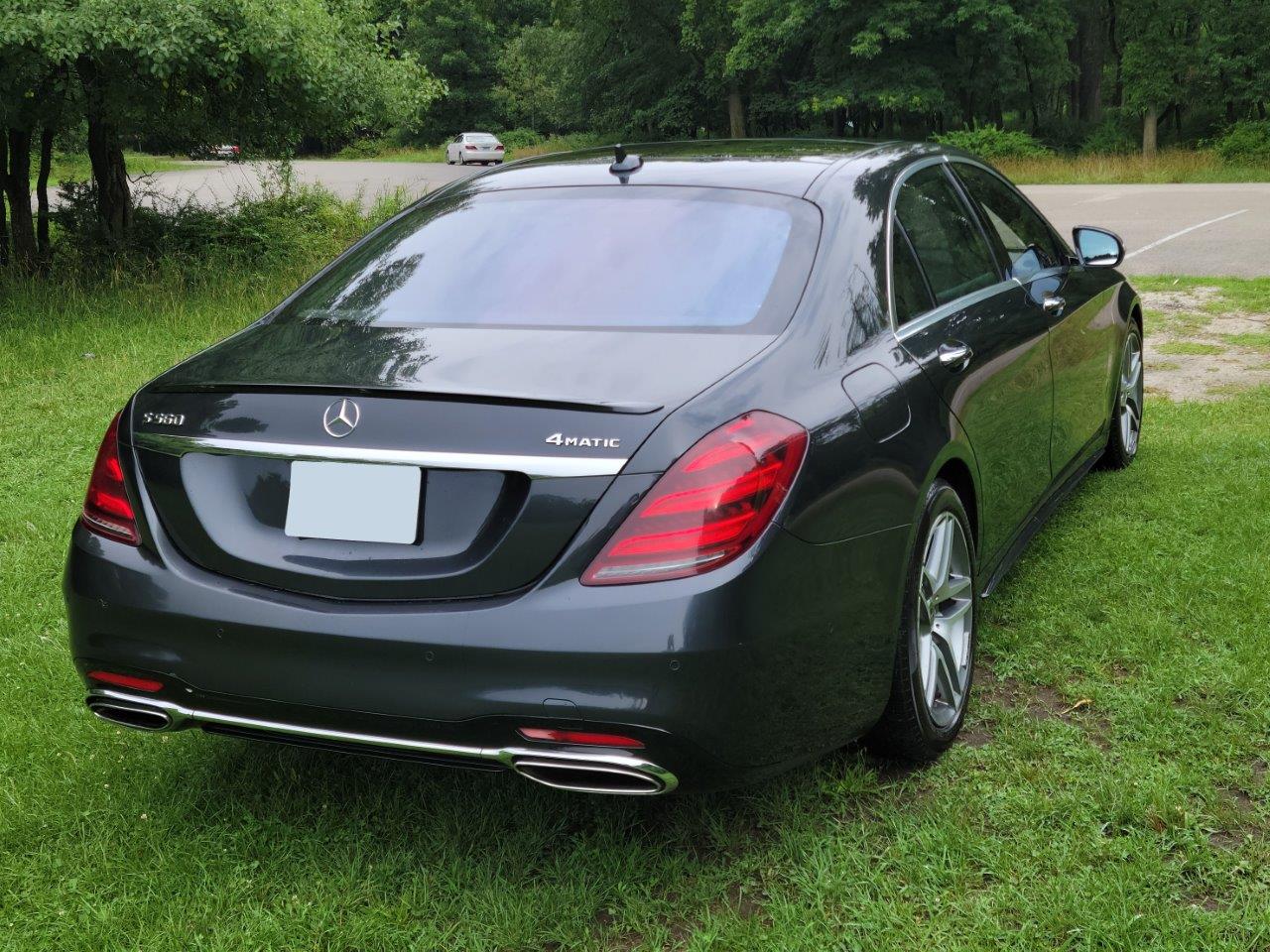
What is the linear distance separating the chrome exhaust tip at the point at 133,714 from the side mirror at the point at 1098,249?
12.2ft

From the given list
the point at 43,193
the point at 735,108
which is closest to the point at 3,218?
the point at 43,193

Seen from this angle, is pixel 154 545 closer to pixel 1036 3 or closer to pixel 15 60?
pixel 15 60

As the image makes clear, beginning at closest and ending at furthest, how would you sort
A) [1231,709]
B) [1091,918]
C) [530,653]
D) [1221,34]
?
[530,653]
[1091,918]
[1231,709]
[1221,34]

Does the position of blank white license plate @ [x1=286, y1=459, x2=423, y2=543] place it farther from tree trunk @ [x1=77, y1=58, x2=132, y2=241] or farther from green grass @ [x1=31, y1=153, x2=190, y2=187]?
green grass @ [x1=31, y1=153, x2=190, y2=187]

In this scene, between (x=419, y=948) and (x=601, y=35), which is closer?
(x=419, y=948)

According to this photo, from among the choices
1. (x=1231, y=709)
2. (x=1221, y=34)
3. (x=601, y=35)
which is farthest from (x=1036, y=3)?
(x=1231, y=709)

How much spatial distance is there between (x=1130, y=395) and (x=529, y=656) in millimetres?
4149

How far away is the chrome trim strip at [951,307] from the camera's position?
10.0 ft

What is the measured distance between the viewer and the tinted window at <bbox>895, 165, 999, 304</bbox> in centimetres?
339

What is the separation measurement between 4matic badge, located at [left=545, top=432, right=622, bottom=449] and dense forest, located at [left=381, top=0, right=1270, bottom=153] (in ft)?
108

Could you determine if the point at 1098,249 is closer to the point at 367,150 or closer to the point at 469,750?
the point at 469,750

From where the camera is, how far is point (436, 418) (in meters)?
2.32

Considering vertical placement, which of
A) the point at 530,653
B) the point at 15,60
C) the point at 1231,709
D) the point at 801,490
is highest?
the point at 15,60

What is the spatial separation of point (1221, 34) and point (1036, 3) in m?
5.28
